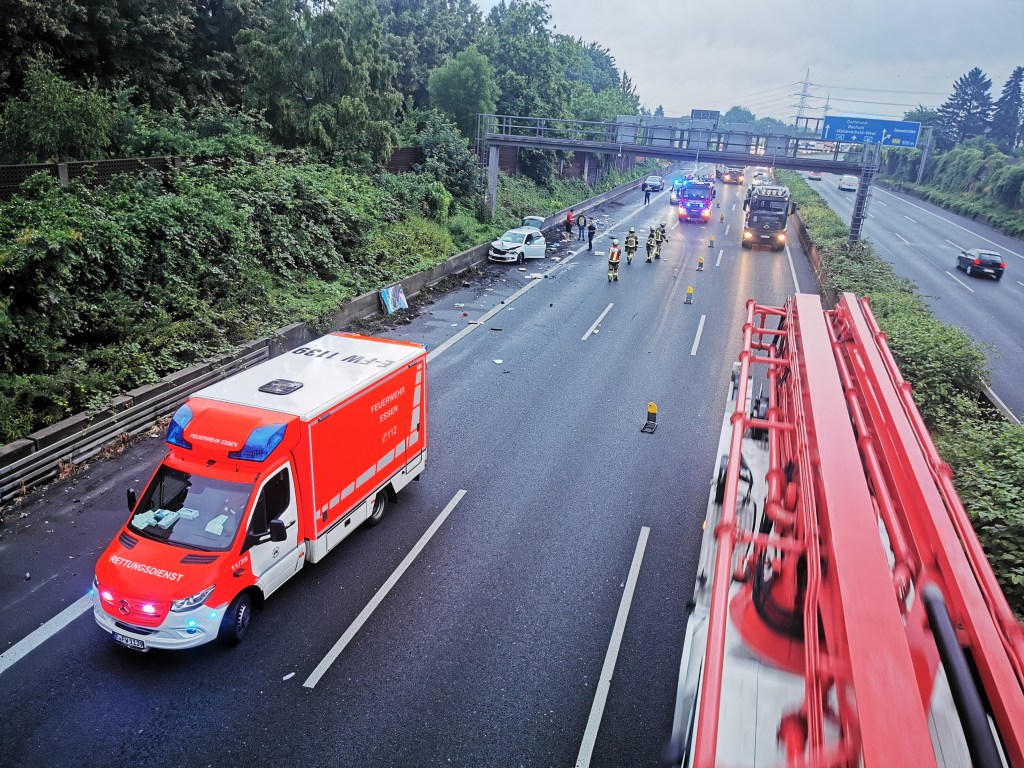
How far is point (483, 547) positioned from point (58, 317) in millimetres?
9627

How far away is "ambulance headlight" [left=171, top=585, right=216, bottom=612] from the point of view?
23.2ft

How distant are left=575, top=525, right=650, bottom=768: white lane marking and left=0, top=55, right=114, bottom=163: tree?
1750cm

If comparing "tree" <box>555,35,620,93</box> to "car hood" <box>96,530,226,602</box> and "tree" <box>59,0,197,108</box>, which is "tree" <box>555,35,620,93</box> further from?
"car hood" <box>96,530,226,602</box>

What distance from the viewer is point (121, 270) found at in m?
14.5

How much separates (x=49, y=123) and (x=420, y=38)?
37.7m

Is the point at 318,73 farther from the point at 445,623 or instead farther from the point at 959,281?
the point at 959,281

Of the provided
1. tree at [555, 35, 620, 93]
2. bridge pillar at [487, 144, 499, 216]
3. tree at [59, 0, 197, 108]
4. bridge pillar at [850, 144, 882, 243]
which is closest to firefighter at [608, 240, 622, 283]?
bridge pillar at [487, 144, 499, 216]

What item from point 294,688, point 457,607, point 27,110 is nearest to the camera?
point 294,688

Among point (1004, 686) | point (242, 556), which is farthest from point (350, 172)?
point (1004, 686)

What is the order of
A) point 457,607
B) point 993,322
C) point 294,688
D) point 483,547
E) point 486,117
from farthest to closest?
point 486,117 < point 993,322 < point 483,547 < point 457,607 < point 294,688

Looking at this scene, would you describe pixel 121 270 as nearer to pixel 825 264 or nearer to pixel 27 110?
pixel 27 110

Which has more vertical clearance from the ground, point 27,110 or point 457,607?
point 27,110

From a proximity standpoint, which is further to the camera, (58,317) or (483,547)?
(58,317)

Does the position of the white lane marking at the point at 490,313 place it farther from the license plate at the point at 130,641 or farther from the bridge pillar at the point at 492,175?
the license plate at the point at 130,641
